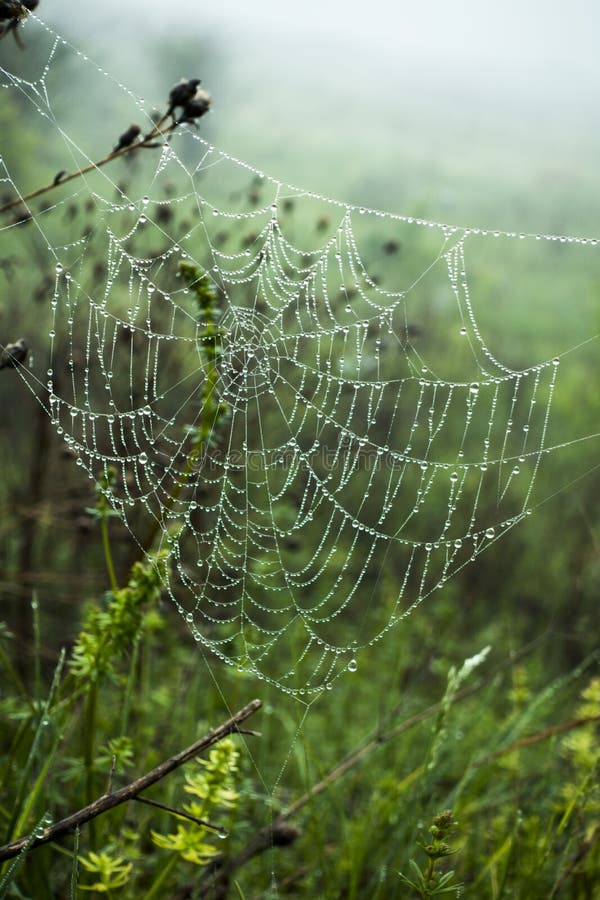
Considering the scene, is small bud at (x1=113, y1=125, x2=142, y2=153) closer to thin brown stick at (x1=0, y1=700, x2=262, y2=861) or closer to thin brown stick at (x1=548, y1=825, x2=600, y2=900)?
thin brown stick at (x1=0, y1=700, x2=262, y2=861)

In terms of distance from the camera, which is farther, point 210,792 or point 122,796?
point 210,792

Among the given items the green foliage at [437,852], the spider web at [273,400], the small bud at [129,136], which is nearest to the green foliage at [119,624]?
the spider web at [273,400]

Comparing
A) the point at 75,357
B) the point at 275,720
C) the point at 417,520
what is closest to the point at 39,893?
the point at 75,357

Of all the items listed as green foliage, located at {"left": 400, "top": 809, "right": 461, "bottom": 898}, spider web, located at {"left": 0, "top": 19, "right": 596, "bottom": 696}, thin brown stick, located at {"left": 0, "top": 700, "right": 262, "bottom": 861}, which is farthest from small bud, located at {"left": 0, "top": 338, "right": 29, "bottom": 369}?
green foliage, located at {"left": 400, "top": 809, "right": 461, "bottom": 898}

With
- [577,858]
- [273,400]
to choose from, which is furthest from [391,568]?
[577,858]

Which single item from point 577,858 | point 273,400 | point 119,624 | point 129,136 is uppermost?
point 129,136

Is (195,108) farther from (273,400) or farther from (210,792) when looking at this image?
(273,400)

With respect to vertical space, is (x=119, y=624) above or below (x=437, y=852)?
above

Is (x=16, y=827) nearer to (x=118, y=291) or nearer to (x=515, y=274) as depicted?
(x=118, y=291)
